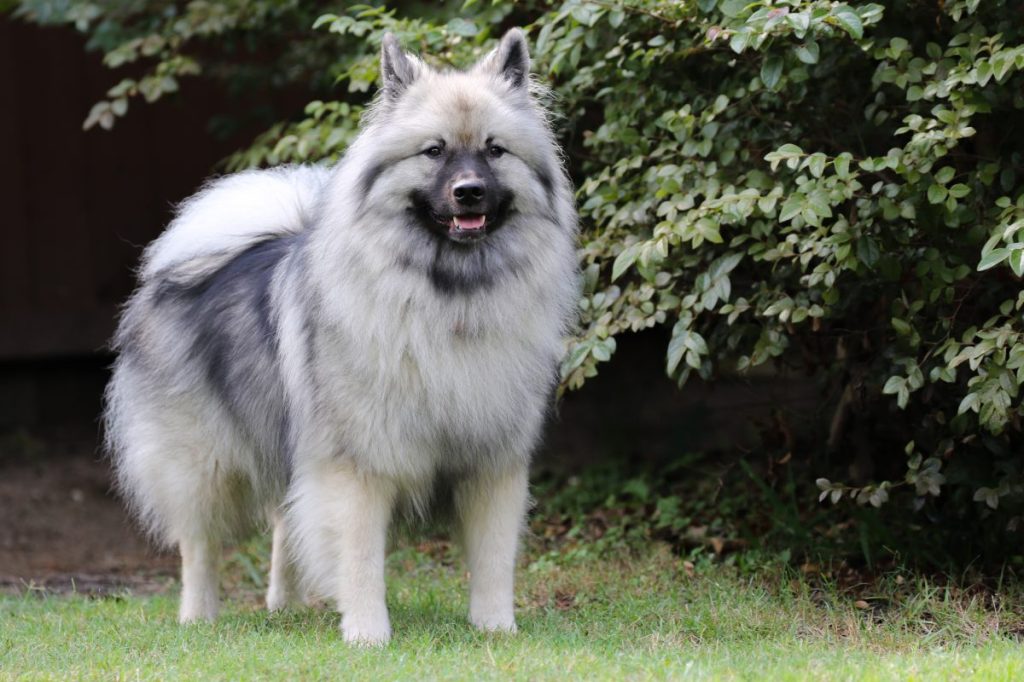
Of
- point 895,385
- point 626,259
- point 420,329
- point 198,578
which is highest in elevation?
point 626,259

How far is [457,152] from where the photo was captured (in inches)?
154

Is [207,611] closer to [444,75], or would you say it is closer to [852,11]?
[444,75]

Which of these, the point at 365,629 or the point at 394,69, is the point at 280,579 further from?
the point at 394,69

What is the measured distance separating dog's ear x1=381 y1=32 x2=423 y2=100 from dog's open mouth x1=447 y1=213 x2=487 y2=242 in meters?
0.49

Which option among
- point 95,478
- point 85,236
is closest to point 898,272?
point 95,478

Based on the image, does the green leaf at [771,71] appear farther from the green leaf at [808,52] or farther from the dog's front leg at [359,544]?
the dog's front leg at [359,544]

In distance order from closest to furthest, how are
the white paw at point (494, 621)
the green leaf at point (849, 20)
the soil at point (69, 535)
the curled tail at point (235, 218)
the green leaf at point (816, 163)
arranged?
the green leaf at point (849, 20)
the green leaf at point (816, 163)
the white paw at point (494, 621)
the curled tail at point (235, 218)
the soil at point (69, 535)

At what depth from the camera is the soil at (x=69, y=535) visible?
20.3 ft

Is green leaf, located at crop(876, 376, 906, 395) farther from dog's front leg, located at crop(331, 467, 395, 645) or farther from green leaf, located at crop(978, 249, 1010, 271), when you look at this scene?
dog's front leg, located at crop(331, 467, 395, 645)

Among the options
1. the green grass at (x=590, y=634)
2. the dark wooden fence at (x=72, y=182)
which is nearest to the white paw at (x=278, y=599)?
the green grass at (x=590, y=634)

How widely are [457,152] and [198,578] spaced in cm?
194

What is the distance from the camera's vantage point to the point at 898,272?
4.36m

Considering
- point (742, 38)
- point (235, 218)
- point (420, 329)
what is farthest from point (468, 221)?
point (235, 218)

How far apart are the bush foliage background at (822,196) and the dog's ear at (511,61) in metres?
0.28
